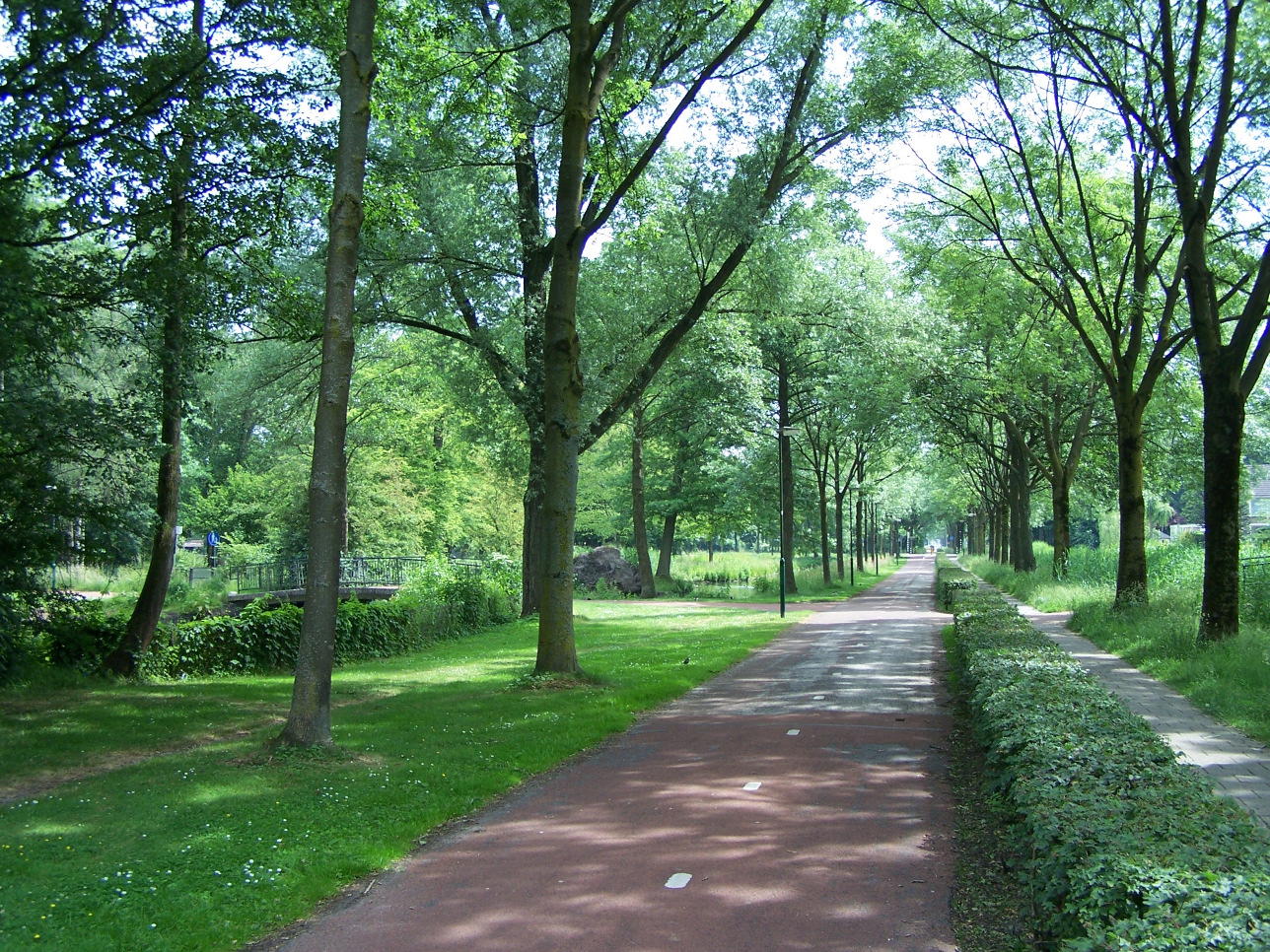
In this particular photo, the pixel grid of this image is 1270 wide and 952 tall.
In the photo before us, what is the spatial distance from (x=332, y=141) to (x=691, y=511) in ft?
107

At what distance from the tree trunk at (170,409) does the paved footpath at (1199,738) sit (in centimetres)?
1134

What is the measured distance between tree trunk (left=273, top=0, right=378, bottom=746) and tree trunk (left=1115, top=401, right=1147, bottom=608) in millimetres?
15537

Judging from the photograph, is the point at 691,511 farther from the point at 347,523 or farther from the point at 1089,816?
the point at 1089,816

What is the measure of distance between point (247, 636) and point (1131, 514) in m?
16.8

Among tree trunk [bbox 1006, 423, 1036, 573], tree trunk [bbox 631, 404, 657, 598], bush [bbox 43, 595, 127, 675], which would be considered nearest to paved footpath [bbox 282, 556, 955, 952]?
bush [bbox 43, 595, 127, 675]

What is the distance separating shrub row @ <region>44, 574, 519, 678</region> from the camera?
13.8m

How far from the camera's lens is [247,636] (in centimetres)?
1561

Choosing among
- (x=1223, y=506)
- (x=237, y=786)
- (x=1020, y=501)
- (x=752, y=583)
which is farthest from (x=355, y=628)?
(x=752, y=583)

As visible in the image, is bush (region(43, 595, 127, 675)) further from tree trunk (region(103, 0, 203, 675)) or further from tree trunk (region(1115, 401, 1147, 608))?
tree trunk (region(1115, 401, 1147, 608))

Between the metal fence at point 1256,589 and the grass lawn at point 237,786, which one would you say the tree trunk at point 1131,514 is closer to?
the metal fence at point 1256,589

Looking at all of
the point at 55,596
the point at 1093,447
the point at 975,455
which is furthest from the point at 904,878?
the point at 975,455

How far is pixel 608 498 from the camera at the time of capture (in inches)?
1954

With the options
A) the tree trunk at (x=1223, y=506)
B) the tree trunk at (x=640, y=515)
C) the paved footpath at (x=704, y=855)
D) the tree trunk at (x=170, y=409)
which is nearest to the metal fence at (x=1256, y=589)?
the tree trunk at (x=1223, y=506)

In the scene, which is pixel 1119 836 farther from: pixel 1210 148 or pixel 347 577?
pixel 347 577
